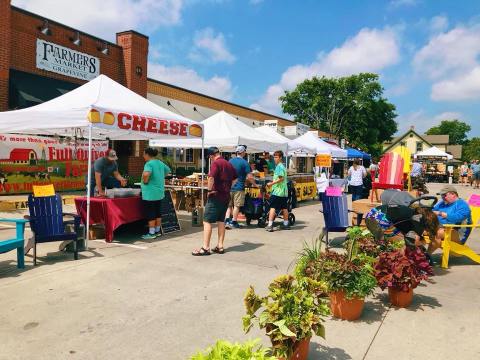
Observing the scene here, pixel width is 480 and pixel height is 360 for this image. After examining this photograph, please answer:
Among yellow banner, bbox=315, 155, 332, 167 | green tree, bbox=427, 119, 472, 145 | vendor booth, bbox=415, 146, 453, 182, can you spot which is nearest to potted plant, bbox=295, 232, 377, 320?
yellow banner, bbox=315, 155, 332, 167

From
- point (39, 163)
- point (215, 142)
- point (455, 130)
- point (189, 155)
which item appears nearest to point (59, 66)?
point (39, 163)

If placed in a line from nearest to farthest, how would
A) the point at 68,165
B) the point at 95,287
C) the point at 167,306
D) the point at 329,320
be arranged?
the point at 329,320, the point at 167,306, the point at 95,287, the point at 68,165

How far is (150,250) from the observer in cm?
658

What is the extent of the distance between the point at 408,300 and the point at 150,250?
4.16 meters

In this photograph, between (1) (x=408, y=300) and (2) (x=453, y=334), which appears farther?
(1) (x=408, y=300)

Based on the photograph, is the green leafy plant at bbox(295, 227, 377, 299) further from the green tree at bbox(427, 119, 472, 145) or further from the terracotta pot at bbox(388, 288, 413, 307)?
the green tree at bbox(427, 119, 472, 145)

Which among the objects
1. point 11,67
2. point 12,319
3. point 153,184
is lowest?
point 12,319

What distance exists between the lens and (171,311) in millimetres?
3969

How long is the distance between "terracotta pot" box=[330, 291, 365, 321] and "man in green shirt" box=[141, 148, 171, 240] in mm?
4410

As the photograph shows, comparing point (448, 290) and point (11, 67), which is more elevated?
point (11, 67)

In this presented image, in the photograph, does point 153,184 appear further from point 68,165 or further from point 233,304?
point 68,165

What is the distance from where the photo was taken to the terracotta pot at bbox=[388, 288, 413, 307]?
13.5ft

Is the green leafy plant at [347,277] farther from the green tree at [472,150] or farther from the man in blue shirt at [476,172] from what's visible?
the green tree at [472,150]

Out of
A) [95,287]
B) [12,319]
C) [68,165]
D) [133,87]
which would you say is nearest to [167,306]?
[95,287]
